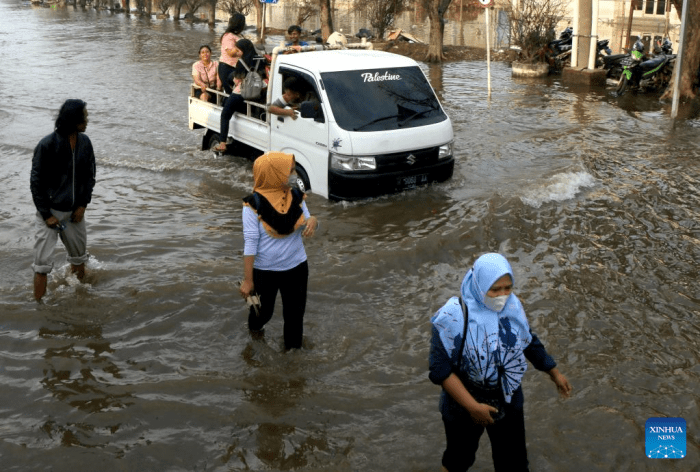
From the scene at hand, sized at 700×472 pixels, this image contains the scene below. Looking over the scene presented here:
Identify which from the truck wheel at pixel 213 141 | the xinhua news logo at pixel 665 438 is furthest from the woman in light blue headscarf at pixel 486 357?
the truck wheel at pixel 213 141

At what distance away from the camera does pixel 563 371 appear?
5.80 meters

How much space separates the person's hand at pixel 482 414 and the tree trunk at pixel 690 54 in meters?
15.7

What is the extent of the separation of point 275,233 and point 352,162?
12.6 ft

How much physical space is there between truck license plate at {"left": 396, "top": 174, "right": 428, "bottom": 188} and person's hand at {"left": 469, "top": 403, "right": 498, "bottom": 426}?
19.5 feet

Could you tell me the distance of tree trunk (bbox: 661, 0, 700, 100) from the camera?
17.5 m

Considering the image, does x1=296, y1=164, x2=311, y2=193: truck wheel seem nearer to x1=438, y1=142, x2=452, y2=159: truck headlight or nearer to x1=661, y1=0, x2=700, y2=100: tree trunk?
x1=438, y1=142, x2=452, y2=159: truck headlight

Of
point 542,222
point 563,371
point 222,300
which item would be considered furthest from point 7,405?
point 542,222

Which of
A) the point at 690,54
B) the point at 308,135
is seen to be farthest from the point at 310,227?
the point at 690,54

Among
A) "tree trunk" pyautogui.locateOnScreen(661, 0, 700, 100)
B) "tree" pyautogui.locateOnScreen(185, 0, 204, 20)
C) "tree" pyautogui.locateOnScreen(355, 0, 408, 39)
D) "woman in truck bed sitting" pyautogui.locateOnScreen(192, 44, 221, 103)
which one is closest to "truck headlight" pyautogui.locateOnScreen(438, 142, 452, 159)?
"woman in truck bed sitting" pyautogui.locateOnScreen(192, 44, 221, 103)

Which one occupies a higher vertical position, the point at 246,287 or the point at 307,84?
the point at 307,84

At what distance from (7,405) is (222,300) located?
2209 millimetres

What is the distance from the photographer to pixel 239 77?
11.0 meters

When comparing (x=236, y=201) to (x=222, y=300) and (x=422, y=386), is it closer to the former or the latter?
(x=222, y=300)

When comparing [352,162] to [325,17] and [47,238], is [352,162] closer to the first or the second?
[47,238]
